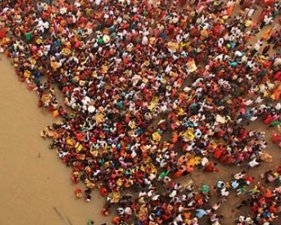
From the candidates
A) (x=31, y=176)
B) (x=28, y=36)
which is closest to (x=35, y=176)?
(x=31, y=176)

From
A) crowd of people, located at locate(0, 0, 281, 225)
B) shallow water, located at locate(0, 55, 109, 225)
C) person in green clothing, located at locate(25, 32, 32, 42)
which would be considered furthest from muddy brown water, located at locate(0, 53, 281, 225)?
person in green clothing, located at locate(25, 32, 32, 42)

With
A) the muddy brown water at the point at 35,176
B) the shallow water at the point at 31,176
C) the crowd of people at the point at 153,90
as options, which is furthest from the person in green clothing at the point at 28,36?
the shallow water at the point at 31,176

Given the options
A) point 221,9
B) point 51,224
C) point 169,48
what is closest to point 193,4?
point 221,9

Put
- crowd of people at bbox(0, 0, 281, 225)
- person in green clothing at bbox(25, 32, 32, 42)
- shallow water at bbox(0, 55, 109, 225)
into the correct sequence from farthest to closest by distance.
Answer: person in green clothing at bbox(25, 32, 32, 42)
crowd of people at bbox(0, 0, 281, 225)
shallow water at bbox(0, 55, 109, 225)

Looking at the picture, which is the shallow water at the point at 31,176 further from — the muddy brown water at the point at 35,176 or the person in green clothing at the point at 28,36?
the person in green clothing at the point at 28,36

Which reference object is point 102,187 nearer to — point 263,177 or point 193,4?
point 263,177

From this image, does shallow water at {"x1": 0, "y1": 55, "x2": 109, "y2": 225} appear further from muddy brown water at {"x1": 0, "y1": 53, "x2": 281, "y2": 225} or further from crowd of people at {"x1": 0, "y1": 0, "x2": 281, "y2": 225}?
crowd of people at {"x1": 0, "y1": 0, "x2": 281, "y2": 225}
